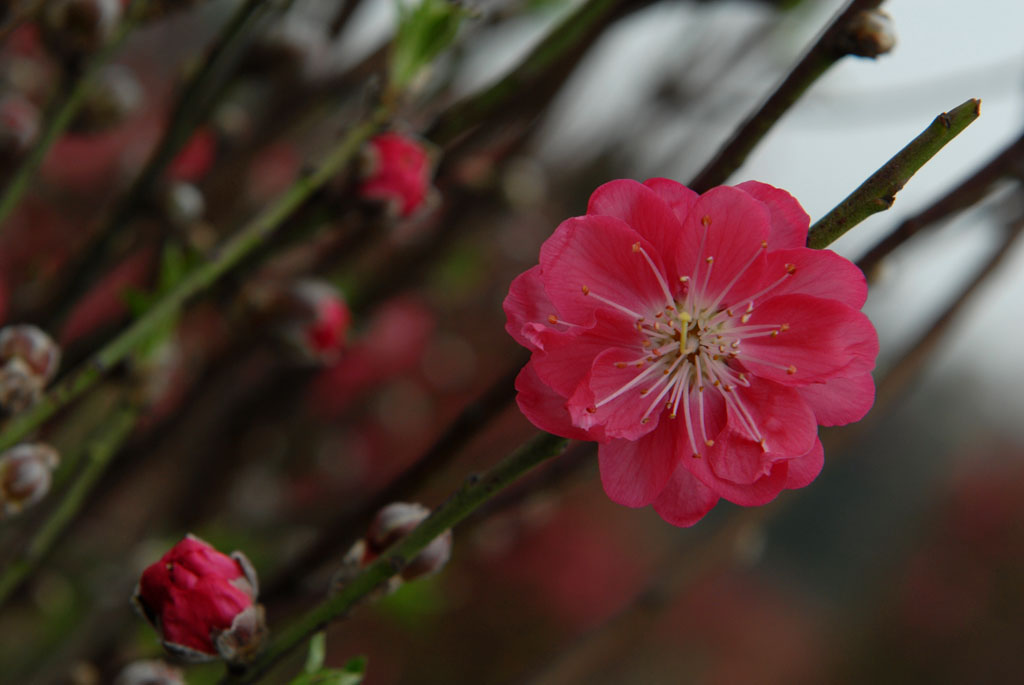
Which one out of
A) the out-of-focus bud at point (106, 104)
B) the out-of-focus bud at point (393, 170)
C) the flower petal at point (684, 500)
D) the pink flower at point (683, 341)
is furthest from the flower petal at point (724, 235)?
the out-of-focus bud at point (106, 104)

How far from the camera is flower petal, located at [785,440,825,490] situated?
381 millimetres

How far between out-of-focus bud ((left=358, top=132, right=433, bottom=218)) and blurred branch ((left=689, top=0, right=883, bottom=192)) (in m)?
0.21

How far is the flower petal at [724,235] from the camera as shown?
37 centimetres

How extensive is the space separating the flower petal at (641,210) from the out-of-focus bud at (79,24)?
368 mm

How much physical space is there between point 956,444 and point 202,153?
11.3 ft

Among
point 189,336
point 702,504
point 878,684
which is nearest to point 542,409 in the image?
point 702,504

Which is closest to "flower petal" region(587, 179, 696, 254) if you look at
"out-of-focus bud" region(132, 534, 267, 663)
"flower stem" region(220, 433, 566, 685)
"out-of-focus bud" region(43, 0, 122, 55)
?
"flower stem" region(220, 433, 566, 685)

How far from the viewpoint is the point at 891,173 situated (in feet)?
1.05

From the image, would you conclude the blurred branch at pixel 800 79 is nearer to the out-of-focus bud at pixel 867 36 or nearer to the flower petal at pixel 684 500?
the out-of-focus bud at pixel 867 36

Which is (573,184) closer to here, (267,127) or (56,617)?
(267,127)

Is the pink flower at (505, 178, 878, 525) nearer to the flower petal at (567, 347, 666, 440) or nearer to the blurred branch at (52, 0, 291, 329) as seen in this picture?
the flower petal at (567, 347, 666, 440)

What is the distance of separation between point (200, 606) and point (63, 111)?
0.34 meters

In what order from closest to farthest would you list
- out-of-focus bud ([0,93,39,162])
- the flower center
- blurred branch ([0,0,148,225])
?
the flower center → blurred branch ([0,0,148,225]) → out-of-focus bud ([0,93,39,162])

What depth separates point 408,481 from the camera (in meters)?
0.56
